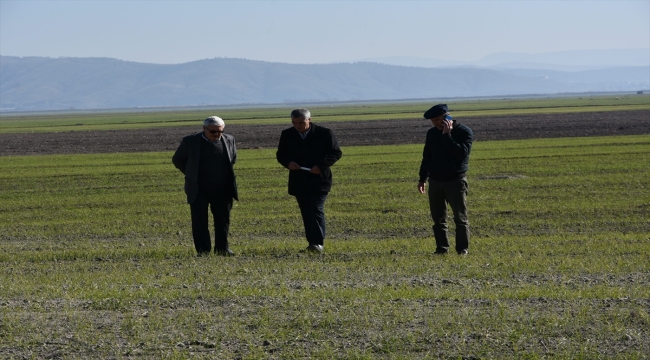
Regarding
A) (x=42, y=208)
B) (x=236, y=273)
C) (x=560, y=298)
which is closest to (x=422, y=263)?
(x=236, y=273)

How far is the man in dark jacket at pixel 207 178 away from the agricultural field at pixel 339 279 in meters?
0.43

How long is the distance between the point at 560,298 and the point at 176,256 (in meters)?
5.76

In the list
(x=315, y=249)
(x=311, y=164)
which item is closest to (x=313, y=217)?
(x=315, y=249)

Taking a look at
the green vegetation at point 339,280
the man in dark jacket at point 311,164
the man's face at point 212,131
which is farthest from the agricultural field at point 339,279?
the man's face at point 212,131

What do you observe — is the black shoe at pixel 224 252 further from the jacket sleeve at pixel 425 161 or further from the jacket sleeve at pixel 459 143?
the jacket sleeve at pixel 459 143

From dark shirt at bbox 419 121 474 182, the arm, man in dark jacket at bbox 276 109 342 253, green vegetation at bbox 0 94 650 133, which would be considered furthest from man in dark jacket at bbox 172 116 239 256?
green vegetation at bbox 0 94 650 133

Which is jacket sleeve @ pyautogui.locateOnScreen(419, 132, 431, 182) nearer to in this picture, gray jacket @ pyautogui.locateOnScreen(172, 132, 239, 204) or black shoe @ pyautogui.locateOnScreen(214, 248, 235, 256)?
gray jacket @ pyautogui.locateOnScreen(172, 132, 239, 204)

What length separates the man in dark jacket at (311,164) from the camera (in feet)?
40.0

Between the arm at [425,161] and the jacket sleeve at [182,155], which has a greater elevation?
the jacket sleeve at [182,155]

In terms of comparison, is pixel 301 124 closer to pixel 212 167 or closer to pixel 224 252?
pixel 212 167

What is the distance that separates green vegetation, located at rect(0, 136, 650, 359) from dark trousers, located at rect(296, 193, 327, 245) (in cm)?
28

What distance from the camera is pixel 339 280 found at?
30.8 ft

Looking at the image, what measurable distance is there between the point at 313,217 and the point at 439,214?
1.64 m

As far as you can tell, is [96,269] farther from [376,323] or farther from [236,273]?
[376,323]
